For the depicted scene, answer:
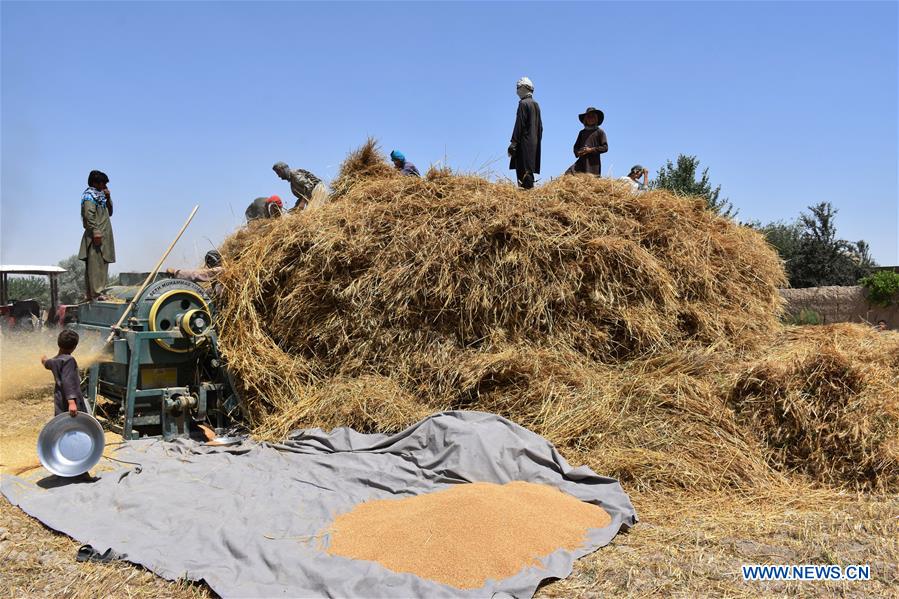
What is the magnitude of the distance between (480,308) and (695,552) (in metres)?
2.89

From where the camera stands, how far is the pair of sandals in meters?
3.41

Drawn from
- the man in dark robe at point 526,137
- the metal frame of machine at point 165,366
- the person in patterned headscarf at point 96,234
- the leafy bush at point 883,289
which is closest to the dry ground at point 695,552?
the metal frame of machine at point 165,366

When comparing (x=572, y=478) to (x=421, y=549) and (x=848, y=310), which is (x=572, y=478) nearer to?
(x=421, y=549)

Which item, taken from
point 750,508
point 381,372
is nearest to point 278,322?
point 381,372

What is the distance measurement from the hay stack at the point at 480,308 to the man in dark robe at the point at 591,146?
1558mm

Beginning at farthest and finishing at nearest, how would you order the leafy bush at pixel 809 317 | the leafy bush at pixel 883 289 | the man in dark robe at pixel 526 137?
the leafy bush at pixel 883 289, the leafy bush at pixel 809 317, the man in dark robe at pixel 526 137

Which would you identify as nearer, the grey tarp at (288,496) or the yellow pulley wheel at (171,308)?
the grey tarp at (288,496)

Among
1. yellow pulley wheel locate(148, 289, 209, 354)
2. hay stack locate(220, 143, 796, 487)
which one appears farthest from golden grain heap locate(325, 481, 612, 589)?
yellow pulley wheel locate(148, 289, 209, 354)

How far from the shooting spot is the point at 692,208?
22.4 ft

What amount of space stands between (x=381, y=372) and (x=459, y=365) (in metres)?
0.73

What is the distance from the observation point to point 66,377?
4.77 meters

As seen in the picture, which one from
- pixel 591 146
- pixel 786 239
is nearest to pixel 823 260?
pixel 786 239

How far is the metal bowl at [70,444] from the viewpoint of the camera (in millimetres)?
4523

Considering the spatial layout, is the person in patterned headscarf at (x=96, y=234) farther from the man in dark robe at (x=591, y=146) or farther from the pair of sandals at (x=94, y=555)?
the man in dark robe at (x=591, y=146)
